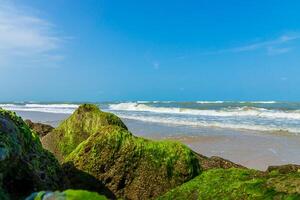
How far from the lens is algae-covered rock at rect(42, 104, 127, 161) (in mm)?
9047

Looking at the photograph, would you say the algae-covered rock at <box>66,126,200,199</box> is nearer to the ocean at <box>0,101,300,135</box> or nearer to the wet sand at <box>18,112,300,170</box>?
the wet sand at <box>18,112,300,170</box>

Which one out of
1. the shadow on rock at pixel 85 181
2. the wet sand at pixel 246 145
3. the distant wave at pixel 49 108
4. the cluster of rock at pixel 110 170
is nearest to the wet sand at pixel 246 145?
the wet sand at pixel 246 145

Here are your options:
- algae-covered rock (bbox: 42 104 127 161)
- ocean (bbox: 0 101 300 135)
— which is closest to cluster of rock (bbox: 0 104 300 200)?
algae-covered rock (bbox: 42 104 127 161)

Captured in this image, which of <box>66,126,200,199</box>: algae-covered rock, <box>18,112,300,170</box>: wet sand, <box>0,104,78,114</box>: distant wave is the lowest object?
<box>18,112,300,170</box>: wet sand

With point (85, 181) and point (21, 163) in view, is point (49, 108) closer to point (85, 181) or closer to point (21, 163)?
point (85, 181)

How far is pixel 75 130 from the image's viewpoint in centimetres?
938

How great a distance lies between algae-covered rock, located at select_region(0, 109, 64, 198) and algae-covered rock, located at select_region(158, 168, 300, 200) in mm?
1355

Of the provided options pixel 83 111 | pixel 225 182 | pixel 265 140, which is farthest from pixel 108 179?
pixel 265 140

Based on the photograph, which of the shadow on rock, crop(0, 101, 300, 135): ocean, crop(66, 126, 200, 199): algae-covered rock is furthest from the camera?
crop(0, 101, 300, 135): ocean

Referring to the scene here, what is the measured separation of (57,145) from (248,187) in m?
5.65

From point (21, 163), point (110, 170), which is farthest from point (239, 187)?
point (110, 170)

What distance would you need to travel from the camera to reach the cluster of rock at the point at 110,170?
13.7 ft

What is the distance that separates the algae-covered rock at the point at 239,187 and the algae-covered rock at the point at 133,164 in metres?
1.31

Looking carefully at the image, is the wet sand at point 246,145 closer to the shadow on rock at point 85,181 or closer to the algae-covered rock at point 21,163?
the shadow on rock at point 85,181
